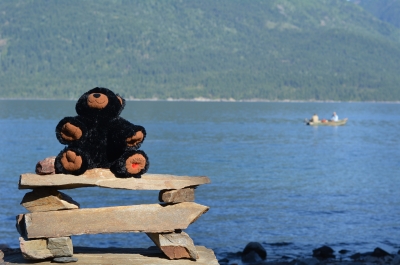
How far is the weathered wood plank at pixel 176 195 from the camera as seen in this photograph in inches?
290

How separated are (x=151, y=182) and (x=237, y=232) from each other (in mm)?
11360

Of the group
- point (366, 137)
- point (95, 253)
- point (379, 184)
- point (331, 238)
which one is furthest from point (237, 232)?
point (366, 137)

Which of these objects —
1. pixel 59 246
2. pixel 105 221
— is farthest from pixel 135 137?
pixel 59 246

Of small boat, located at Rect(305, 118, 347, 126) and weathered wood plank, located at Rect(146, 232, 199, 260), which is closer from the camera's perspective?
weathered wood plank, located at Rect(146, 232, 199, 260)

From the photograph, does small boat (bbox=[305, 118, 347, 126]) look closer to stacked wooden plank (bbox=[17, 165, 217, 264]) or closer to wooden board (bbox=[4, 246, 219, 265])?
wooden board (bbox=[4, 246, 219, 265])

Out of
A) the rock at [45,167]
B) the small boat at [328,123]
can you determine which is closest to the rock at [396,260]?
the rock at [45,167]

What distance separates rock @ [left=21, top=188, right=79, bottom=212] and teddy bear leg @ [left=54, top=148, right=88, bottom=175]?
0.25 meters

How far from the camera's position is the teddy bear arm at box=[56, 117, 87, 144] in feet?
23.8

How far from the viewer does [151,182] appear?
7.30 m

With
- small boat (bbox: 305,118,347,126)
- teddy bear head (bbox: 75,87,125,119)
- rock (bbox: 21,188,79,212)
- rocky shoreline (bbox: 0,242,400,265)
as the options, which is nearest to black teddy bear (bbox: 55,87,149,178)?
teddy bear head (bbox: 75,87,125,119)

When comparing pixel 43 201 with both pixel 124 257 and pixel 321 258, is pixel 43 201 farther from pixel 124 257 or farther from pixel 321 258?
pixel 321 258

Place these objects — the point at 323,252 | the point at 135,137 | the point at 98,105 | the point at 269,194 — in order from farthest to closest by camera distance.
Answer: the point at 269,194 → the point at 323,252 → the point at 98,105 → the point at 135,137

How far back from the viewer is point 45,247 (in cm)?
722

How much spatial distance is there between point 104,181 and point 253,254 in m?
8.07
